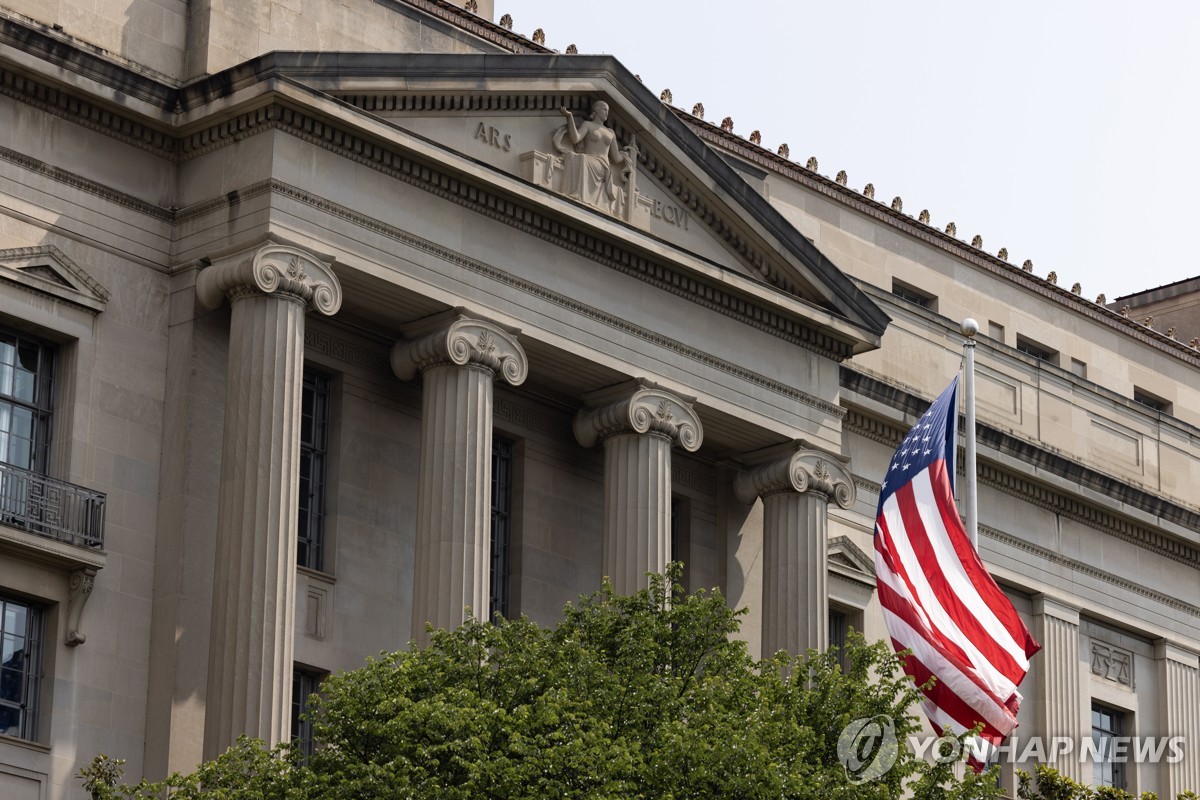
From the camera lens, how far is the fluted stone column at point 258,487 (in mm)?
38938

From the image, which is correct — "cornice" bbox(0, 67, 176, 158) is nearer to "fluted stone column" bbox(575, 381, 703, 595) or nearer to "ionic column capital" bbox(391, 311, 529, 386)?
"ionic column capital" bbox(391, 311, 529, 386)

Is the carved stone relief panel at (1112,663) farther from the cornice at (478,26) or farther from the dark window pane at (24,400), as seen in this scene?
the dark window pane at (24,400)

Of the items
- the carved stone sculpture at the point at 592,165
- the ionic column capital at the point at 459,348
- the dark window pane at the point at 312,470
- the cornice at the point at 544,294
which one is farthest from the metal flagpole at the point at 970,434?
the dark window pane at the point at 312,470

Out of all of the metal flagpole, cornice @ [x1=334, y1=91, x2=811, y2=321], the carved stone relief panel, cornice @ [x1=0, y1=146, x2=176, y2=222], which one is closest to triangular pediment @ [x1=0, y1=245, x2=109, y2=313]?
cornice @ [x1=0, y1=146, x2=176, y2=222]

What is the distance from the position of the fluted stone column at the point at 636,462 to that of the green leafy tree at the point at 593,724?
24.7ft

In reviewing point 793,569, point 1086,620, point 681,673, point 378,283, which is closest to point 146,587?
point 378,283

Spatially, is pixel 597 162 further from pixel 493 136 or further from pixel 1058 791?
pixel 1058 791

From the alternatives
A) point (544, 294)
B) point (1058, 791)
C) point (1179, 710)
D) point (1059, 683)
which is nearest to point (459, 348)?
point (544, 294)

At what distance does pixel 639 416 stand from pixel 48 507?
33.8 ft

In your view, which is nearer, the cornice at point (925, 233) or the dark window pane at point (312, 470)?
the dark window pane at point (312, 470)

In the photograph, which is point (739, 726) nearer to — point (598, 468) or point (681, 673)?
point (681, 673)

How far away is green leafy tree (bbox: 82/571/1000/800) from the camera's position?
33.2m

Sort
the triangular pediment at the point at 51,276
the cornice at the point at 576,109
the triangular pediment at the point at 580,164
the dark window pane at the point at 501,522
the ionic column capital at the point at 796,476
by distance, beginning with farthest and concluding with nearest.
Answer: the ionic column capital at the point at 796,476
the dark window pane at the point at 501,522
the triangular pediment at the point at 580,164
the cornice at the point at 576,109
the triangular pediment at the point at 51,276

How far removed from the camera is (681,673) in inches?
1430
